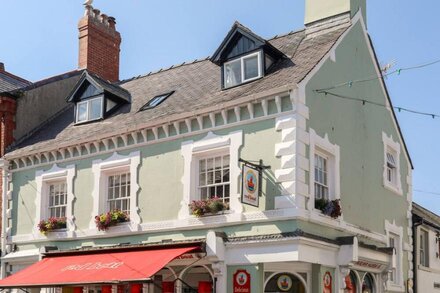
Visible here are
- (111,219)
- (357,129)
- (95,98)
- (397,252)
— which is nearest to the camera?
(111,219)

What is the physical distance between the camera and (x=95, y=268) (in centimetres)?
1577

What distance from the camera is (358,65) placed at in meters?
18.0

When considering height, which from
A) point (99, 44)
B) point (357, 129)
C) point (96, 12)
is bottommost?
point (357, 129)

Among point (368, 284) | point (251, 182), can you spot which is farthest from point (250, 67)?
point (368, 284)

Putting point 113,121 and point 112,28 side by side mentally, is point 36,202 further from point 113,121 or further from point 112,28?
point 112,28

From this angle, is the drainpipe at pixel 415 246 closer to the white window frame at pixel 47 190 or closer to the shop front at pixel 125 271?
the shop front at pixel 125 271

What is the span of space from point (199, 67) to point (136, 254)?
22.3 feet

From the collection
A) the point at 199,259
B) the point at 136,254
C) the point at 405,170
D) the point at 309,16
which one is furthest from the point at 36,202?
the point at 405,170

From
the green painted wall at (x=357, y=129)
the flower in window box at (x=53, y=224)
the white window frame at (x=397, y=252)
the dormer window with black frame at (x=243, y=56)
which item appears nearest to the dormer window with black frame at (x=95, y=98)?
the flower in window box at (x=53, y=224)

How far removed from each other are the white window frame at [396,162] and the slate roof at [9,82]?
1189cm

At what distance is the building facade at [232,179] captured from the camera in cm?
1451

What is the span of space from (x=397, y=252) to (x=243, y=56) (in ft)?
23.6

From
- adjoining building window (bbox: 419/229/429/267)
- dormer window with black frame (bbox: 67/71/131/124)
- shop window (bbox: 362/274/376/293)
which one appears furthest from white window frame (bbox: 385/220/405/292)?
dormer window with black frame (bbox: 67/71/131/124)

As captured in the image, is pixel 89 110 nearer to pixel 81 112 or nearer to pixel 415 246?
pixel 81 112
